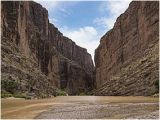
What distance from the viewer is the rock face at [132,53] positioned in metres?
46.3

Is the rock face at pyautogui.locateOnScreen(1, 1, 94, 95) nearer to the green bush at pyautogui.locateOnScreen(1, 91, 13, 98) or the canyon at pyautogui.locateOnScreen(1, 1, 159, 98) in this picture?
the canyon at pyautogui.locateOnScreen(1, 1, 159, 98)

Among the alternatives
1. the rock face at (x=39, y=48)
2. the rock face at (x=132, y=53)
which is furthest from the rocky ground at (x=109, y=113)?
the rock face at (x=39, y=48)

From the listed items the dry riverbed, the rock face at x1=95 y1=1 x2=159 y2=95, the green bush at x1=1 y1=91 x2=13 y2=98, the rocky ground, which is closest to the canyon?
the rock face at x1=95 y1=1 x2=159 y2=95

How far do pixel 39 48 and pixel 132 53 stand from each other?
28.0 m

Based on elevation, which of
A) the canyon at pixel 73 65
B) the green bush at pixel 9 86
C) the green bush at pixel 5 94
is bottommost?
the green bush at pixel 5 94

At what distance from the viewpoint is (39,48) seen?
317 ft

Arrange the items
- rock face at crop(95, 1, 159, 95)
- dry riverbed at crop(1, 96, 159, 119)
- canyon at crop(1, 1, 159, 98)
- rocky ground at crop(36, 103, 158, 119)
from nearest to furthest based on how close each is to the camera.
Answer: rocky ground at crop(36, 103, 158, 119), dry riverbed at crop(1, 96, 159, 119), canyon at crop(1, 1, 159, 98), rock face at crop(95, 1, 159, 95)

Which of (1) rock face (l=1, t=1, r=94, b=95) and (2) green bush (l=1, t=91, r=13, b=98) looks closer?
(2) green bush (l=1, t=91, r=13, b=98)

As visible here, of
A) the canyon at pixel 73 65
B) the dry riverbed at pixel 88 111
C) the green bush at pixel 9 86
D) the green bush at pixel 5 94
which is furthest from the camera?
the canyon at pixel 73 65

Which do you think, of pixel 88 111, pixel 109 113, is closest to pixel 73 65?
pixel 88 111

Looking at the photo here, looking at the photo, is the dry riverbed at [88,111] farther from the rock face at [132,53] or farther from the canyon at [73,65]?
the rock face at [132,53]

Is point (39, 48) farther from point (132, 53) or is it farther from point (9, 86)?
point (9, 86)

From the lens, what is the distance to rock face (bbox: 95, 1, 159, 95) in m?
46.3

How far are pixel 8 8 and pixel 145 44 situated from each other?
1118 inches
